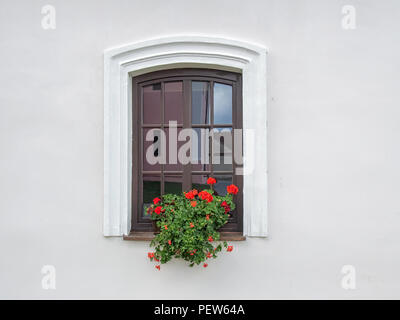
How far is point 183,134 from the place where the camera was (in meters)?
2.84

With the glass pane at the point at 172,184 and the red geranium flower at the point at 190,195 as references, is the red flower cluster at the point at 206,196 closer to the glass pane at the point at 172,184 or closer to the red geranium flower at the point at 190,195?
the red geranium flower at the point at 190,195

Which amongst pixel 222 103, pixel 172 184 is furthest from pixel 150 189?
pixel 222 103

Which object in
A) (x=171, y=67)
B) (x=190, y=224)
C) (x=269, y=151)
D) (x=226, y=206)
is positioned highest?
(x=171, y=67)

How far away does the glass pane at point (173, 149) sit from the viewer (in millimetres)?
2848

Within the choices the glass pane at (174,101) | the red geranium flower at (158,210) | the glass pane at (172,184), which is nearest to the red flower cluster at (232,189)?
the glass pane at (172,184)

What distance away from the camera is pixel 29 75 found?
9.21 feet

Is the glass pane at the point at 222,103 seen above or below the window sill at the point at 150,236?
above

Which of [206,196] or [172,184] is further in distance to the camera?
[172,184]

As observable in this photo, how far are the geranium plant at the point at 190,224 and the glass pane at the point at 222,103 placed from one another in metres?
0.68

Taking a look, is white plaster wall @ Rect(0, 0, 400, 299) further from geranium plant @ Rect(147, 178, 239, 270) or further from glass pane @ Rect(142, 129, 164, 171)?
glass pane @ Rect(142, 129, 164, 171)

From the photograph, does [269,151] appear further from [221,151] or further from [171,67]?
[171,67]

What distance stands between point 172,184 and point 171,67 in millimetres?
1156

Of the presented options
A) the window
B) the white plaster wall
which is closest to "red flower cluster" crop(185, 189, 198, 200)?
the window
